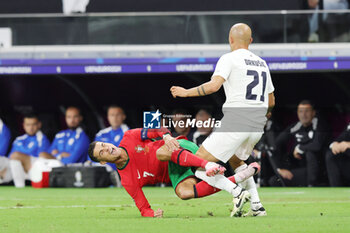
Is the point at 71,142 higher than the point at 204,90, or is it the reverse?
the point at 204,90

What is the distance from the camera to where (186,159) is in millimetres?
6461

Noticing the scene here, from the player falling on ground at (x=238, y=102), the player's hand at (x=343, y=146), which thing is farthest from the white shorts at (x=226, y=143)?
the player's hand at (x=343, y=146)

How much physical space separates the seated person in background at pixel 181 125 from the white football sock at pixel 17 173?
10.3 ft

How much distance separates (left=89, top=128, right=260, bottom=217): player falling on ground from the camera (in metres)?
6.51

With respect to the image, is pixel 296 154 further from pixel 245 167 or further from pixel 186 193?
pixel 186 193

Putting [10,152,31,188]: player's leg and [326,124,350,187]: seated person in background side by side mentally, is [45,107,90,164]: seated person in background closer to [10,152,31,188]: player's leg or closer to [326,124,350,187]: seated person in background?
[10,152,31,188]: player's leg

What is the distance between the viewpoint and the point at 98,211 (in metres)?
7.94

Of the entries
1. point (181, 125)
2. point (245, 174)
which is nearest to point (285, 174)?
point (181, 125)

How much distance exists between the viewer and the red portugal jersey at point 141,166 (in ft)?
22.6

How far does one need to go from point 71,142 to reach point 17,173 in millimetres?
1197

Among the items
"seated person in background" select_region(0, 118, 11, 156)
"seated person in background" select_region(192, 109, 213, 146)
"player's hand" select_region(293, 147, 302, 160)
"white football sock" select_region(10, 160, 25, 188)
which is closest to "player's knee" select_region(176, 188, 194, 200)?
"seated person in background" select_region(192, 109, 213, 146)

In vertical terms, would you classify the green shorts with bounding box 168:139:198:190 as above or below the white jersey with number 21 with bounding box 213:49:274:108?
below

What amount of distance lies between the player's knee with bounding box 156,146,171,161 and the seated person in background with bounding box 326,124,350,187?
23.3 feet

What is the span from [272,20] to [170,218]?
7.21 meters
